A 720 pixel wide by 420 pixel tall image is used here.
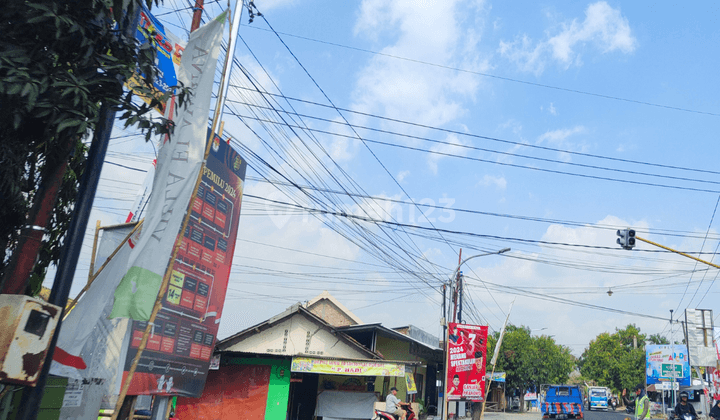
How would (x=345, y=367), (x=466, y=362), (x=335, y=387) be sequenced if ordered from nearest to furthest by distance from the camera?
A: (x=345, y=367) < (x=335, y=387) < (x=466, y=362)

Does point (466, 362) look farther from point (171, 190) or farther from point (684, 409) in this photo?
point (171, 190)

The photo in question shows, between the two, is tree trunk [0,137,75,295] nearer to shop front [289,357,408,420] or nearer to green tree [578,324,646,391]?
shop front [289,357,408,420]

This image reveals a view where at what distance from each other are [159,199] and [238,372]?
538 inches

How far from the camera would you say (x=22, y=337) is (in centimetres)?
451

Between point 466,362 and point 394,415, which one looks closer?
point 394,415

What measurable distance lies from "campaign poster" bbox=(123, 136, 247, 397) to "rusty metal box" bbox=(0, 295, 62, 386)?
3.15m

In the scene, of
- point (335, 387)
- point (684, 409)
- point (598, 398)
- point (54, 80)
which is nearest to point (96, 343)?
point (54, 80)

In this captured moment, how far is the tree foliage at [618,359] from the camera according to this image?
2776 inches

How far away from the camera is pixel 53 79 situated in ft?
15.3

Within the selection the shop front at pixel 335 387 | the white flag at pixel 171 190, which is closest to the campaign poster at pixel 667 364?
the shop front at pixel 335 387

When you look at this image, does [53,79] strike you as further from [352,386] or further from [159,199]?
[352,386]

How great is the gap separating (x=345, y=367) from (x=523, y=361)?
4123 centimetres

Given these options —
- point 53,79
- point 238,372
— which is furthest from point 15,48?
point 238,372

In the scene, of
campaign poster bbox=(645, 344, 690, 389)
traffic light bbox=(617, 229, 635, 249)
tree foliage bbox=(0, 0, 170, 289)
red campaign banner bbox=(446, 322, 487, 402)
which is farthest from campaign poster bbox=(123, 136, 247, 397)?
campaign poster bbox=(645, 344, 690, 389)
